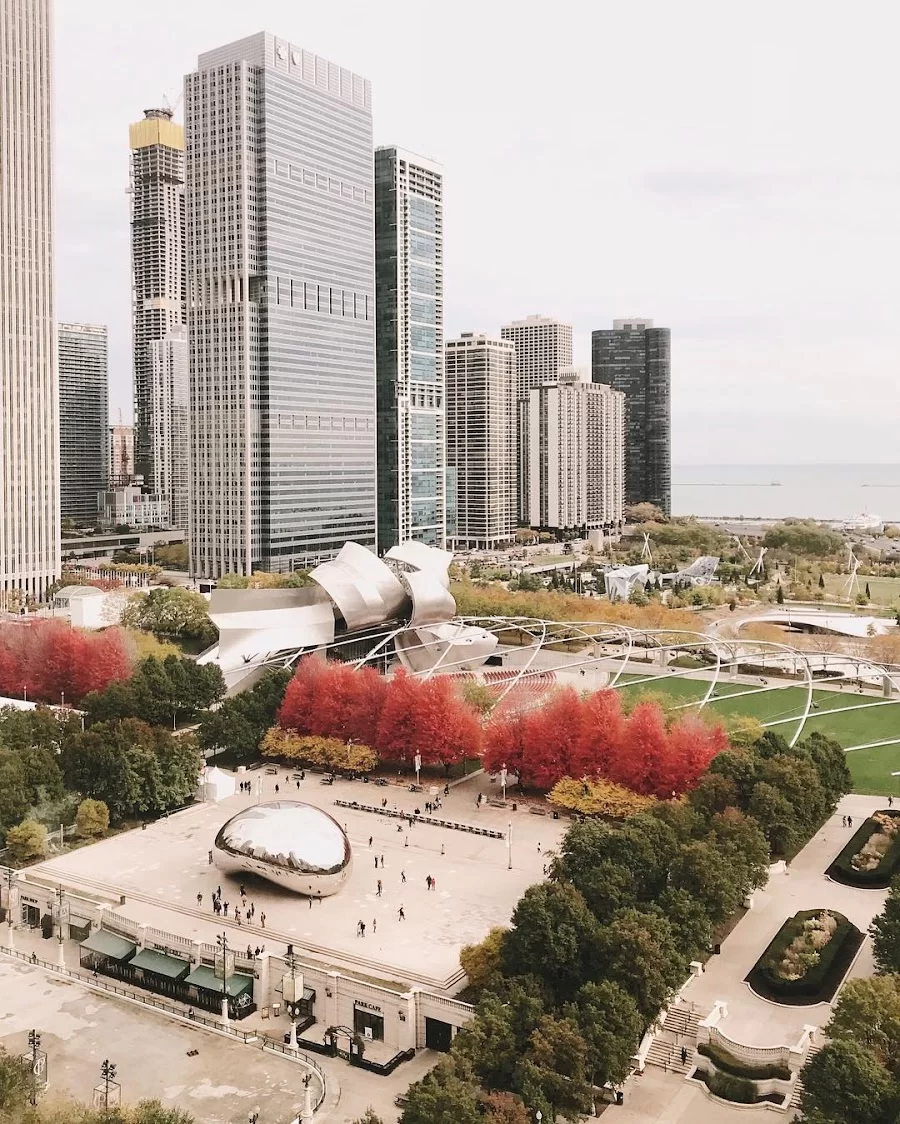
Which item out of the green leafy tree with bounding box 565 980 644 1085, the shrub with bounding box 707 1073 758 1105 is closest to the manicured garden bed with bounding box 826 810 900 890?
the shrub with bounding box 707 1073 758 1105

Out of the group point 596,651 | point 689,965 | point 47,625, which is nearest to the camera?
point 689,965

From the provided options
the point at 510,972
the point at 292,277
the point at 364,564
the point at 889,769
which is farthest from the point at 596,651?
the point at 292,277

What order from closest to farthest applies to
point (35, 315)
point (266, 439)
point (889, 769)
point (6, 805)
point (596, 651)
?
point (6, 805), point (889, 769), point (596, 651), point (35, 315), point (266, 439)

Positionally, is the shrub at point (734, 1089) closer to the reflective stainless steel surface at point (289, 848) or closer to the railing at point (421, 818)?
the reflective stainless steel surface at point (289, 848)

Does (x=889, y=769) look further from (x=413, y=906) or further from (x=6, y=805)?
(x=6, y=805)

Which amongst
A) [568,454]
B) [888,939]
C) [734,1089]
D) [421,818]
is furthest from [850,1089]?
[568,454]

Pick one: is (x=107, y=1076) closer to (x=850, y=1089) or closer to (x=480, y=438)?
(x=850, y=1089)
